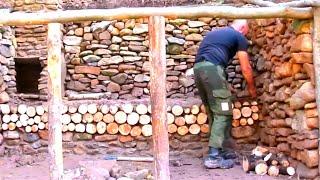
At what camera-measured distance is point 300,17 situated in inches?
222

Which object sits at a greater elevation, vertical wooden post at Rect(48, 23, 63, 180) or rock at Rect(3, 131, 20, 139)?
vertical wooden post at Rect(48, 23, 63, 180)

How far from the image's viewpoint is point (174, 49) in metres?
8.32

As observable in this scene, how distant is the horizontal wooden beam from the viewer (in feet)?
18.2

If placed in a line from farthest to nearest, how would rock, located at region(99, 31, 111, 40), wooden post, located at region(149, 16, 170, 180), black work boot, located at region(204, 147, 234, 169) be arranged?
rock, located at region(99, 31, 111, 40)
black work boot, located at region(204, 147, 234, 169)
wooden post, located at region(149, 16, 170, 180)

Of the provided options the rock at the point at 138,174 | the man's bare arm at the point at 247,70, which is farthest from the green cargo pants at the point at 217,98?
the rock at the point at 138,174

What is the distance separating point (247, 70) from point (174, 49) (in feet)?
5.93

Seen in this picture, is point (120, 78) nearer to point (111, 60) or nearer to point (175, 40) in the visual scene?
point (111, 60)

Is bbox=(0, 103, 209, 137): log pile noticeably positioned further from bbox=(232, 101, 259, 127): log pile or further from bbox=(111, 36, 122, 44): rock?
bbox=(111, 36, 122, 44): rock

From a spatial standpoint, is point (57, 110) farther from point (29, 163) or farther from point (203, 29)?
point (203, 29)

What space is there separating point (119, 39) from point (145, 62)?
554 mm

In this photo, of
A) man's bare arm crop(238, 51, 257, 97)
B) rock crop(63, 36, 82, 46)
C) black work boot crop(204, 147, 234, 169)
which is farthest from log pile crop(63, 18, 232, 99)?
black work boot crop(204, 147, 234, 169)

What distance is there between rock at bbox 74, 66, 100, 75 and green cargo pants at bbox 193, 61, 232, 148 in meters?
2.30

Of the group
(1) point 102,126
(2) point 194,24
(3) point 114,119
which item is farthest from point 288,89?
(2) point 194,24

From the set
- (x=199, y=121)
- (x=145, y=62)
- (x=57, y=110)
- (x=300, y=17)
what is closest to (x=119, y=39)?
(x=145, y=62)
